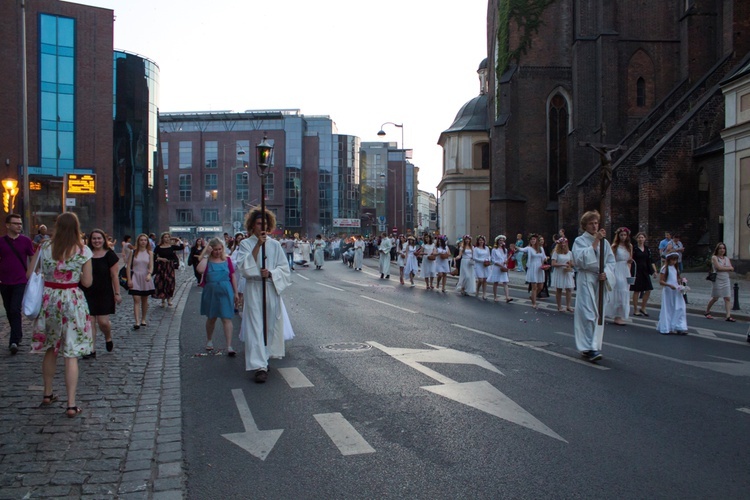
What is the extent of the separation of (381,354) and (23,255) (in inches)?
205

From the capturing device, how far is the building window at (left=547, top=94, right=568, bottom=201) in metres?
38.3

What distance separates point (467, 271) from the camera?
815 inches

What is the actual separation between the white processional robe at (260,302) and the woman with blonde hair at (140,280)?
4.78m

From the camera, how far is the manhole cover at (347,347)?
31.6 ft

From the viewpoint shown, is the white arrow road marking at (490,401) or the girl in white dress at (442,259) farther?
the girl in white dress at (442,259)

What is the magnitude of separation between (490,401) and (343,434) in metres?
1.70

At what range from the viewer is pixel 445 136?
53312 millimetres

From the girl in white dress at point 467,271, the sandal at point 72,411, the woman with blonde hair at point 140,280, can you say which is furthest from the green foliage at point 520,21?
the sandal at point 72,411

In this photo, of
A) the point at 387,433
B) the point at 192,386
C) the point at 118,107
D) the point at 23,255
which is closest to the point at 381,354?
the point at 192,386

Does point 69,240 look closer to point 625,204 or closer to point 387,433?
point 387,433

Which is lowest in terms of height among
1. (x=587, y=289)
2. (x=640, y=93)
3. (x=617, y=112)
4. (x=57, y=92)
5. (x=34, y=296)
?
(x=587, y=289)

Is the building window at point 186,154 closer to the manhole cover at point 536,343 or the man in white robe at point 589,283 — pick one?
the manhole cover at point 536,343

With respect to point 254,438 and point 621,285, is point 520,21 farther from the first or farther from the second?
point 254,438

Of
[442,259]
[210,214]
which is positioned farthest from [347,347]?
[210,214]
